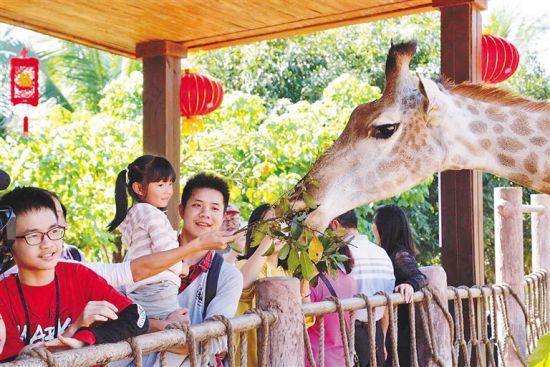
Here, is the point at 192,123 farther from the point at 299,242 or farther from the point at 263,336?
the point at 263,336

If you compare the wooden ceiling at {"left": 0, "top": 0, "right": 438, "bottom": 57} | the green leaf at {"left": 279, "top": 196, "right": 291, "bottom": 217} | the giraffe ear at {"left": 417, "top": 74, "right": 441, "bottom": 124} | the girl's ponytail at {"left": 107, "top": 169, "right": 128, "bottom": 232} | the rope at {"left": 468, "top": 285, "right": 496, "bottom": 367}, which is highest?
the wooden ceiling at {"left": 0, "top": 0, "right": 438, "bottom": 57}

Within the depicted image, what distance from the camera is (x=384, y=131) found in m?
3.28

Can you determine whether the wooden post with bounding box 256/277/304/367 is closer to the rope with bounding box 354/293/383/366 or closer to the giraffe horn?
the rope with bounding box 354/293/383/366

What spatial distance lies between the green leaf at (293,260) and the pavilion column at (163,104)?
2.52 m

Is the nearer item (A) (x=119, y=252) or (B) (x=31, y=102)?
(B) (x=31, y=102)

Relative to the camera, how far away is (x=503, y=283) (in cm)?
430

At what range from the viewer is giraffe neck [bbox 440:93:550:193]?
3.32m

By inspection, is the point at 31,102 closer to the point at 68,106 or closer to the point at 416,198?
the point at 416,198

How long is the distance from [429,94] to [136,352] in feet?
5.74

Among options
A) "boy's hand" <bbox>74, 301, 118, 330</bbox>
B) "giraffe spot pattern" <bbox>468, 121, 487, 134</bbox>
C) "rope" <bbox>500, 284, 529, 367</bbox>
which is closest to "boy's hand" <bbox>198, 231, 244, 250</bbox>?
"boy's hand" <bbox>74, 301, 118, 330</bbox>

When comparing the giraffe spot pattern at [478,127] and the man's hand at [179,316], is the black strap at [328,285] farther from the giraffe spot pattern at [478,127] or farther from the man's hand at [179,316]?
the man's hand at [179,316]

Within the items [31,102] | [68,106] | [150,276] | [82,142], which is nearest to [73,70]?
[68,106]

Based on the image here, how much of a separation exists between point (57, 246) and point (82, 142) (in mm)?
6485

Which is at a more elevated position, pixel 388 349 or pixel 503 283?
pixel 503 283
